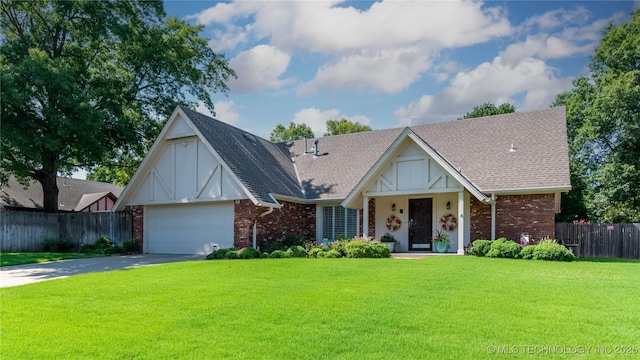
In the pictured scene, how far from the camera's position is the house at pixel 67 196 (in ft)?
98.1

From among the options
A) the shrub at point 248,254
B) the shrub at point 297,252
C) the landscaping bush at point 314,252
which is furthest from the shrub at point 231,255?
the landscaping bush at point 314,252

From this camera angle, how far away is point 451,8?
13.7 m

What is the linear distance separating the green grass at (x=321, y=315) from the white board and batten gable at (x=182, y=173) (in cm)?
758

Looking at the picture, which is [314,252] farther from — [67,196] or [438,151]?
[67,196]

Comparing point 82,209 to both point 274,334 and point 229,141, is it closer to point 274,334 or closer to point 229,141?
point 229,141

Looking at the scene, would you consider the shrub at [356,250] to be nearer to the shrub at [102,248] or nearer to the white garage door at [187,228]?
the white garage door at [187,228]

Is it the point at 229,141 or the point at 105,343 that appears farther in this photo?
the point at 229,141

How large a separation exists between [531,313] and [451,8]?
10.2m

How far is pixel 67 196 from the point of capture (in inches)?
1414

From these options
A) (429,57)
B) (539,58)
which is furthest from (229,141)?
(539,58)

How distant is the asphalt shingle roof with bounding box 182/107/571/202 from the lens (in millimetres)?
16781

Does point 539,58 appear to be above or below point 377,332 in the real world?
above

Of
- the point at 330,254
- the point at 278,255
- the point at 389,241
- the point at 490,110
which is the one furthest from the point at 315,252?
the point at 490,110

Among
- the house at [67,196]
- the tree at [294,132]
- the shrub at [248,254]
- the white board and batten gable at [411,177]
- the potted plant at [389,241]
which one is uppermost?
the tree at [294,132]
